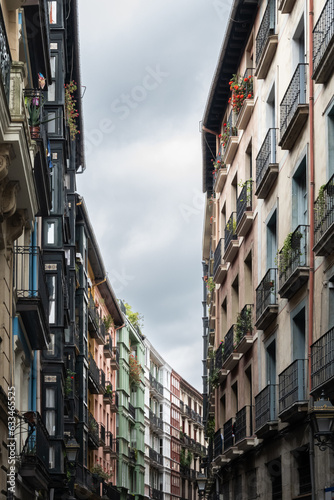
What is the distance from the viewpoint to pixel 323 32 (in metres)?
18.0

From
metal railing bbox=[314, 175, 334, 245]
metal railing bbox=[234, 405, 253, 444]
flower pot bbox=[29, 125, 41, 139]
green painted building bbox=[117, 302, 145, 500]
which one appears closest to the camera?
metal railing bbox=[314, 175, 334, 245]

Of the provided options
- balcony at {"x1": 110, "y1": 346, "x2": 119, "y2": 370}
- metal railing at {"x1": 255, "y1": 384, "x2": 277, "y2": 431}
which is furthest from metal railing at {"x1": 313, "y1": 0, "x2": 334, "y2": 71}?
balcony at {"x1": 110, "y1": 346, "x2": 119, "y2": 370}

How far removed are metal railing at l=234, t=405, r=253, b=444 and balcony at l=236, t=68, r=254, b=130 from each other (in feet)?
29.0

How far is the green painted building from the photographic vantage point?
70.3 metres

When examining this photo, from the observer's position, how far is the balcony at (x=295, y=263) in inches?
733

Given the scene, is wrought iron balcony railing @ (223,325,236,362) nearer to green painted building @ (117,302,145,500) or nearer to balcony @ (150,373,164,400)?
green painted building @ (117,302,145,500)

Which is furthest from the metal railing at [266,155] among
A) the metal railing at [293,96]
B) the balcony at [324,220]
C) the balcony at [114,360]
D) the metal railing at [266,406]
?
the balcony at [114,360]

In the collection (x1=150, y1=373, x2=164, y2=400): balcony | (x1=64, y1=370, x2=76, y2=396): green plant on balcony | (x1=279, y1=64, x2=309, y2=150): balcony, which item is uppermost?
(x1=150, y1=373, x2=164, y2=400): balcony

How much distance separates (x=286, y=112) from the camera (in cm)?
2178

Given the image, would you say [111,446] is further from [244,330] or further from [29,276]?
[29,276]

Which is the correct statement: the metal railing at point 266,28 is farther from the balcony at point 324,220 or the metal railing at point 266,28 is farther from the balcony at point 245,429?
the balcony at point 245,429

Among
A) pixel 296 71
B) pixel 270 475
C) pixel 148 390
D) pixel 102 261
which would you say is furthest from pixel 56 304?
pixel 148 390

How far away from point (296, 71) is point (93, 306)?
35.0m

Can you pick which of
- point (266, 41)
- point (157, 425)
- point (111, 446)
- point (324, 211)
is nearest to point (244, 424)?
point (266, 41)
